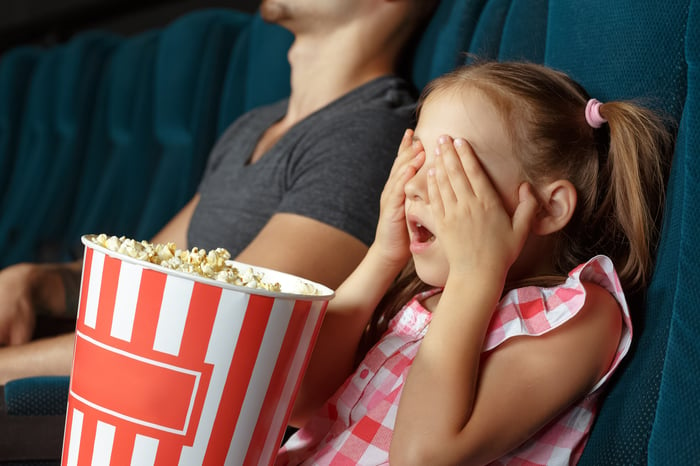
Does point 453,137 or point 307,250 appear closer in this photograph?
point 453,137

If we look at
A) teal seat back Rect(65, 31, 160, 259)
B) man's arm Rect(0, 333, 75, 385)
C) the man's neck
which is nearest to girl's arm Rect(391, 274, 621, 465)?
man's arm Rect(0, 333, 75, 385)

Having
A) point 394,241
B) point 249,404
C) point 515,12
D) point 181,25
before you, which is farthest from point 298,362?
point 181,25

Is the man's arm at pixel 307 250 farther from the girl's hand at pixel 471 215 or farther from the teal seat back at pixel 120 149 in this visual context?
the teal seat back at pixel 120 149

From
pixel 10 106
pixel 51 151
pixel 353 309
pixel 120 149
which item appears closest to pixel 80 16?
pixel 10 106

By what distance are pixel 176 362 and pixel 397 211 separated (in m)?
0.31

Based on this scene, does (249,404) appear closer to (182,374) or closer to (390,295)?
(182,374)

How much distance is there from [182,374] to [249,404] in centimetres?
6

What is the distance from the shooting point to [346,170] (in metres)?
1.15

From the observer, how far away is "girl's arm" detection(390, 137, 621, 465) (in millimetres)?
631

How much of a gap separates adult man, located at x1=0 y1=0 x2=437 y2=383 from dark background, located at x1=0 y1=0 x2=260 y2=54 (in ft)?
3.84

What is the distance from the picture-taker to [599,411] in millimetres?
713

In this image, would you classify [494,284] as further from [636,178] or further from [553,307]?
[636,178]

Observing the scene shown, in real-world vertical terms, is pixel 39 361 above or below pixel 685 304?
below

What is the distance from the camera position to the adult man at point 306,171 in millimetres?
1075
